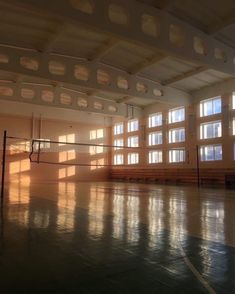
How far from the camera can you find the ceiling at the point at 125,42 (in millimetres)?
11320

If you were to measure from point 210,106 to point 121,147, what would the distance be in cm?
630

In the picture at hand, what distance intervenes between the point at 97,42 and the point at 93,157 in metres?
14.6

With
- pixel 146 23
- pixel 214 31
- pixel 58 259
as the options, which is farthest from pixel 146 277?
pixel 214 31

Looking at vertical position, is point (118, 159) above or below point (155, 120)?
below

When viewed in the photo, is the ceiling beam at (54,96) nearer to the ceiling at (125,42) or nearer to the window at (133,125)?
the ceiling at (125,42)

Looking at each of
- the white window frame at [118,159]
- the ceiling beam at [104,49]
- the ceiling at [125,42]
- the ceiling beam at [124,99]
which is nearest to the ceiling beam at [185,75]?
the ceiling at [125,42]

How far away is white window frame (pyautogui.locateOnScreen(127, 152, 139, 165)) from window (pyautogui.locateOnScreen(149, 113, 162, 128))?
9.45ft

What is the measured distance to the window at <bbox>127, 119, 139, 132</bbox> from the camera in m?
26.7

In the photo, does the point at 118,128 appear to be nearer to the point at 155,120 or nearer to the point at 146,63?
the point at 155,120

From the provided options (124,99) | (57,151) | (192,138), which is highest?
(124,99)

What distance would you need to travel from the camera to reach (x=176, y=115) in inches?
891

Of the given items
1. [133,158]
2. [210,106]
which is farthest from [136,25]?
[133,158]

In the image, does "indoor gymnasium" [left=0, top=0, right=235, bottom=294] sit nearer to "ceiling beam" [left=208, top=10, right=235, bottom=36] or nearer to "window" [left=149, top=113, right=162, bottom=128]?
"ceiling beam" [left=208, top=10, right=235, bottom=36]

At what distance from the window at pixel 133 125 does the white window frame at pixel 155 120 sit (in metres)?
1.58
